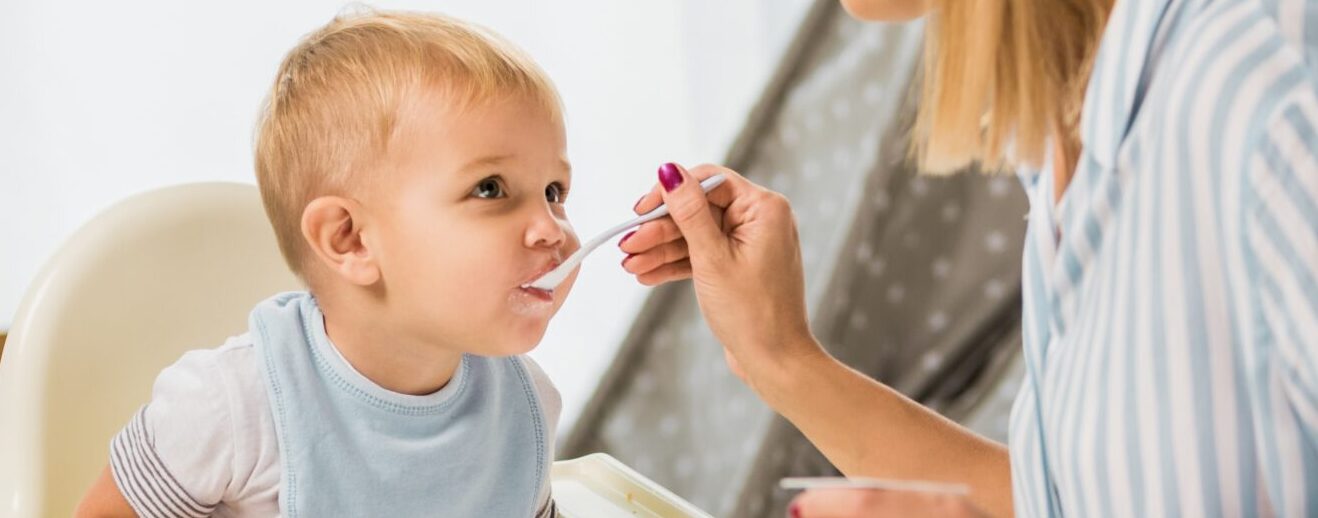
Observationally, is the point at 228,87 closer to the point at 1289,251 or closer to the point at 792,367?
the point at 792,367

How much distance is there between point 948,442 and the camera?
0.94 meters

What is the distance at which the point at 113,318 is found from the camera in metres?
1.06

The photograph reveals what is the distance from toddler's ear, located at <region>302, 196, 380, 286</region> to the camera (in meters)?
0.90

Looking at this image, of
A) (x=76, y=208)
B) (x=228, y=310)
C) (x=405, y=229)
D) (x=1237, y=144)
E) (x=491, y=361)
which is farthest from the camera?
(x=76, y=208)

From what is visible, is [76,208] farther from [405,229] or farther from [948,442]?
[948,442]

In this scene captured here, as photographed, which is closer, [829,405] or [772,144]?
[829,405]

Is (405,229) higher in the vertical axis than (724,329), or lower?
higher

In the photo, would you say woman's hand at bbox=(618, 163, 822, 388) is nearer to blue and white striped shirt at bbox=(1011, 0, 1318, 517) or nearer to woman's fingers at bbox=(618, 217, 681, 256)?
woman's fingers at bbox=(618, 217, 681, 256)

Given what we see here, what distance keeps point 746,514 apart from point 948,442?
1074 mm

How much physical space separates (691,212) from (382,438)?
0.92 feet

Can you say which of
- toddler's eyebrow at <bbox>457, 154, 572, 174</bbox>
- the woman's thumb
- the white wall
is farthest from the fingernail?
the white wall

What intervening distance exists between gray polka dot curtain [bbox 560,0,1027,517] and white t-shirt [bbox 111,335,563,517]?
3.50ft

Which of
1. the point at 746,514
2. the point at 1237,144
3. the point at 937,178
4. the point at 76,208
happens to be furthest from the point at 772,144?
the point at 1237,144

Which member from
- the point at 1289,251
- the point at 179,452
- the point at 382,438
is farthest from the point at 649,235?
the point at 1289,251
